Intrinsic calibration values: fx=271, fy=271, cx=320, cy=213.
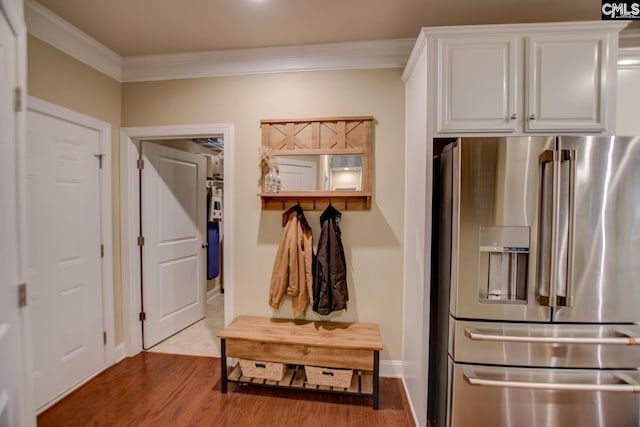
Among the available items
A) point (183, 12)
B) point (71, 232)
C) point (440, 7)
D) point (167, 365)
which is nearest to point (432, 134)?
point (440, 7)

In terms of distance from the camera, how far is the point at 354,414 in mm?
1862

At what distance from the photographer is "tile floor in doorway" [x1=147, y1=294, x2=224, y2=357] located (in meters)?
2.63

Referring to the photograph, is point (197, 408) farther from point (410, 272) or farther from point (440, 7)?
point (440, 7)

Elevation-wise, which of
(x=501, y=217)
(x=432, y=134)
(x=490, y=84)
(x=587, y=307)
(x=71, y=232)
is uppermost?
(x=490, y=84)

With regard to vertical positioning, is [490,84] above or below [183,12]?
below

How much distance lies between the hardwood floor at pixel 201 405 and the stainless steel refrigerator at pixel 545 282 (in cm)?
72

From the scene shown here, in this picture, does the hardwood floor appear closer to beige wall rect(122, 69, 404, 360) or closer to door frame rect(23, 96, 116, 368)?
door frame rect(23, 96, 116, 368)

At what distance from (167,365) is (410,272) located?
2247mm

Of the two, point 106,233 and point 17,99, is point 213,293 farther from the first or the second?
point 17,99

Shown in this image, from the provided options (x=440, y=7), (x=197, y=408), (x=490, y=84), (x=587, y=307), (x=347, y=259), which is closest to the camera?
(x=587, y=307)

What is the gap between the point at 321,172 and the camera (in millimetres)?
2207

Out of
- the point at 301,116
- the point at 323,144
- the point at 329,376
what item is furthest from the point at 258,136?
the point at 329,376

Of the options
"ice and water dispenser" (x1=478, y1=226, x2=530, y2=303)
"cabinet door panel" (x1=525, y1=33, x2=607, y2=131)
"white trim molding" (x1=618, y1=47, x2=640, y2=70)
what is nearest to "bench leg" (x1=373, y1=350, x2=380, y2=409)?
"ice and water dispenser" (x1=478, y1=226, x2=530, y2=303)

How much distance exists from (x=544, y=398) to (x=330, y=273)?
1.38 metres
